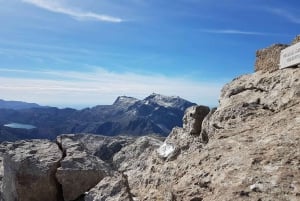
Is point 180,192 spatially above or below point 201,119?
below

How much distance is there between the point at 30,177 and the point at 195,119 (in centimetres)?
912

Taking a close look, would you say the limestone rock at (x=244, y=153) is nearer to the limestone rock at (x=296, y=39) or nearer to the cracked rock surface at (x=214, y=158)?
the cracked rock surface at (x=214, y=158)

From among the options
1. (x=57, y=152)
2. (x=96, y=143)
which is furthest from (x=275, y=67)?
(x=96, y=143)

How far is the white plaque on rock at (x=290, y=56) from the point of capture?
16.8 metres

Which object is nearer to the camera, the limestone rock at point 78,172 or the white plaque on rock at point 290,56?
the white plaque on rock at point 290,56

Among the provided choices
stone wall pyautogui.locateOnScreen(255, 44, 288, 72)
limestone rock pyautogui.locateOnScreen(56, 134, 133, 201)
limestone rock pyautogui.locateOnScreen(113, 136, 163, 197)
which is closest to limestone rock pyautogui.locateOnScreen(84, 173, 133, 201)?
limestone rock pyautogui.locateOnScreen(113, 136, 163, 197)

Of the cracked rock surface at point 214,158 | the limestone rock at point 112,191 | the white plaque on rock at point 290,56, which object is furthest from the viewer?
the white plaque on rock at point 290,56

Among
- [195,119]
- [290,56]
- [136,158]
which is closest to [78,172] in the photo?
[136,158]

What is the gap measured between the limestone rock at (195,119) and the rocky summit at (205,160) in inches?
2.1

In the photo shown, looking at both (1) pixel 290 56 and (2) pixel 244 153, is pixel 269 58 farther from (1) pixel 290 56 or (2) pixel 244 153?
(2) pixel 244 153

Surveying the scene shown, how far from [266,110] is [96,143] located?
78.4ft

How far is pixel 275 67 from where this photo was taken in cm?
1961

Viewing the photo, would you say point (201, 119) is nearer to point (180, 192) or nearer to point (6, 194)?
point (180, 192)

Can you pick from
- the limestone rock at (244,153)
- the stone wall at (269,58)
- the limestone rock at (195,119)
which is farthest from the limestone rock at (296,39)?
the limestone rock at (195,119)
